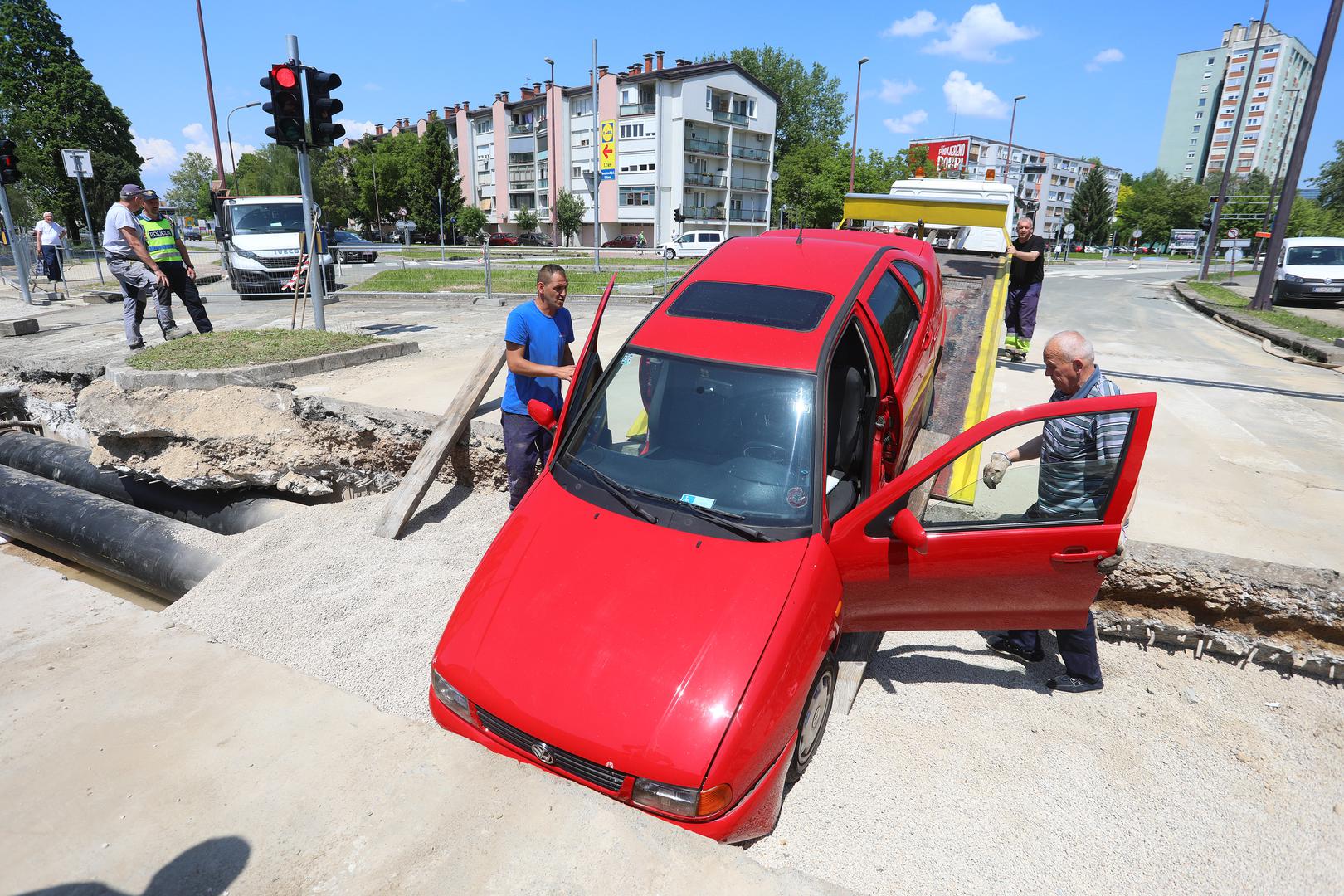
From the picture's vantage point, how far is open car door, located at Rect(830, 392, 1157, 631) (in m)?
3.08

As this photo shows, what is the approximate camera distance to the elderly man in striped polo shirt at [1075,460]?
3.13 metres

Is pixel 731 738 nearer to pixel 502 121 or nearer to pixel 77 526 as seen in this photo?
pixel 77 526

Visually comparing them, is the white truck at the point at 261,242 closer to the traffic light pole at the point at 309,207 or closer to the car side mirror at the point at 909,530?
the traffic light pole at the point at 309,207

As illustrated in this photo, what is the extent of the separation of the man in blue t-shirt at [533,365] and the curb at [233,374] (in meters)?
3.89

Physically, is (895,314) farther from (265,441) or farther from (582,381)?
(265,441)

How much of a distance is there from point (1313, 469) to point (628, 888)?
674cm

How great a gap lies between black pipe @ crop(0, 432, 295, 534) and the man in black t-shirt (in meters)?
8.43

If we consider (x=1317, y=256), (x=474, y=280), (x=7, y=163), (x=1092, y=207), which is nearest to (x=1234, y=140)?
(x=1317, y=256)

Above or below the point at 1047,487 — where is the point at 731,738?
below

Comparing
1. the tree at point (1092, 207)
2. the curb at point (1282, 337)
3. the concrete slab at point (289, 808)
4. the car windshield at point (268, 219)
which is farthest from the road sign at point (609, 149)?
the tree at point (1092, 207)

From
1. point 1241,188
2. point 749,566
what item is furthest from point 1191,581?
point 1241,188

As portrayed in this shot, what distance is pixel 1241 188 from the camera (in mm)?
84562

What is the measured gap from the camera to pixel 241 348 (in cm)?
829

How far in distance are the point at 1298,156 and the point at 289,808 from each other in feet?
69.1
